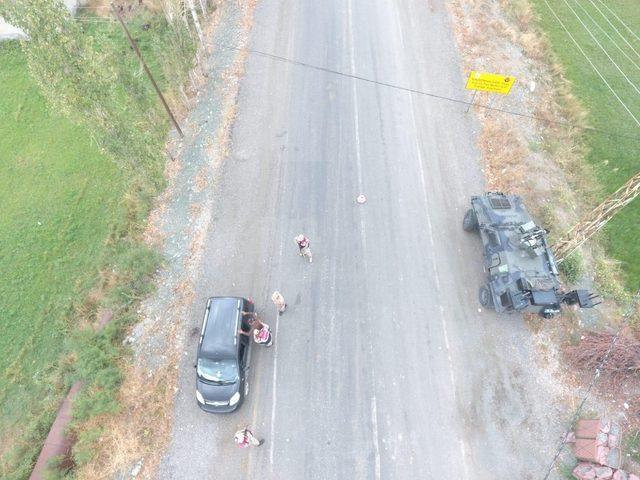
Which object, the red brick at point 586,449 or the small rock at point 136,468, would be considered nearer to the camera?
the red brick at point 586,449

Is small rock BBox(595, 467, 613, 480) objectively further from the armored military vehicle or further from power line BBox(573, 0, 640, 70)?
power line BBox(573, 0, 640, 70)

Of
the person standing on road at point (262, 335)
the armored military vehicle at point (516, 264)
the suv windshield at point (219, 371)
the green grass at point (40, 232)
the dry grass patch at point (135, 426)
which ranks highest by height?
the armored military vehicle at point (516, 264)

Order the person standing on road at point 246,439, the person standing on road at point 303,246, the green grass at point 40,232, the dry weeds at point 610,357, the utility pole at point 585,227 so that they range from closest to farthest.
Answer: the person standing on road at point 246,439, the dry weeds at point 610,357, the utility pole at point 585,227, the person standing on road at point 303,246, the green grass at point 40,232

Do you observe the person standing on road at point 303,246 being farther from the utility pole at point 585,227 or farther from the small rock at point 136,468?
the utility pole at point 585,227

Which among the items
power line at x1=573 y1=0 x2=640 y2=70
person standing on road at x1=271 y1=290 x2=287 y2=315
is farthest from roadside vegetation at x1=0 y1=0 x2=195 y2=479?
power line at x1=573 y1=0 x2=640 y2=70

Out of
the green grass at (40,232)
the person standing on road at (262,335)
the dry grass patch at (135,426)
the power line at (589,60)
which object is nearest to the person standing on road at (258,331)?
the person standing on road at (262,335)

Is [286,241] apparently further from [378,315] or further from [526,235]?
[526,235]

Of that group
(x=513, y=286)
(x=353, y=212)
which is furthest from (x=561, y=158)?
(x=353, y=212)
